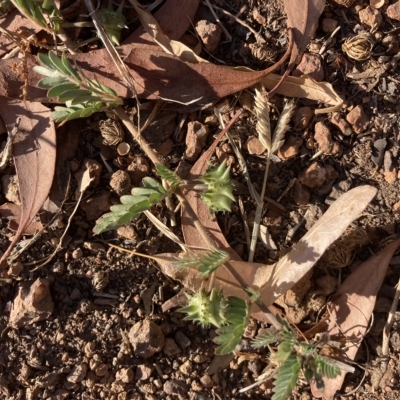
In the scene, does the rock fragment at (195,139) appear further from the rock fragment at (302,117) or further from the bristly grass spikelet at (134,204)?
the rock fragment at (302,117)

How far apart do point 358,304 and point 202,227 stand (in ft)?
2.29

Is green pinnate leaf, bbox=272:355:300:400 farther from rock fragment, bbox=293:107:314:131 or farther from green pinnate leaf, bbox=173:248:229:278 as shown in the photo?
rock fragment, bbox=293:107:314:131

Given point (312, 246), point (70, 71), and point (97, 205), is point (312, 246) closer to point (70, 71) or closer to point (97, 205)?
point (97, 205)

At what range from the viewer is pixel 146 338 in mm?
2330

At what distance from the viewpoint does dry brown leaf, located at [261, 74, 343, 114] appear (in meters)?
2.37

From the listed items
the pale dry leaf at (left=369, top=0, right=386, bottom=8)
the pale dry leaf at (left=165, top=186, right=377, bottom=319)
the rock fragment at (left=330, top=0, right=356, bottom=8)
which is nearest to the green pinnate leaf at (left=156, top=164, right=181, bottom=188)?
the pale dry leaf at (left=165, top=186, right=377, bottom=319)

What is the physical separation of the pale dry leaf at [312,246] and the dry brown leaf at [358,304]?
25 centimetres

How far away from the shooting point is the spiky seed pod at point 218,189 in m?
2.14

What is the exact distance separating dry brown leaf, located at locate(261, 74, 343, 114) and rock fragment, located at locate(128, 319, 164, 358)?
3.48ft

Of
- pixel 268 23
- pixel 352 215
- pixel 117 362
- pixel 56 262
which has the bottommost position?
pixel 117 362

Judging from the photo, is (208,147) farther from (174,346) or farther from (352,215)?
(174,346)

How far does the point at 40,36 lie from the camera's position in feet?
7.87

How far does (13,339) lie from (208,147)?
3.56 ft

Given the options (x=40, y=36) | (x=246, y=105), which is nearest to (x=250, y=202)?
(x=246, y=105)
